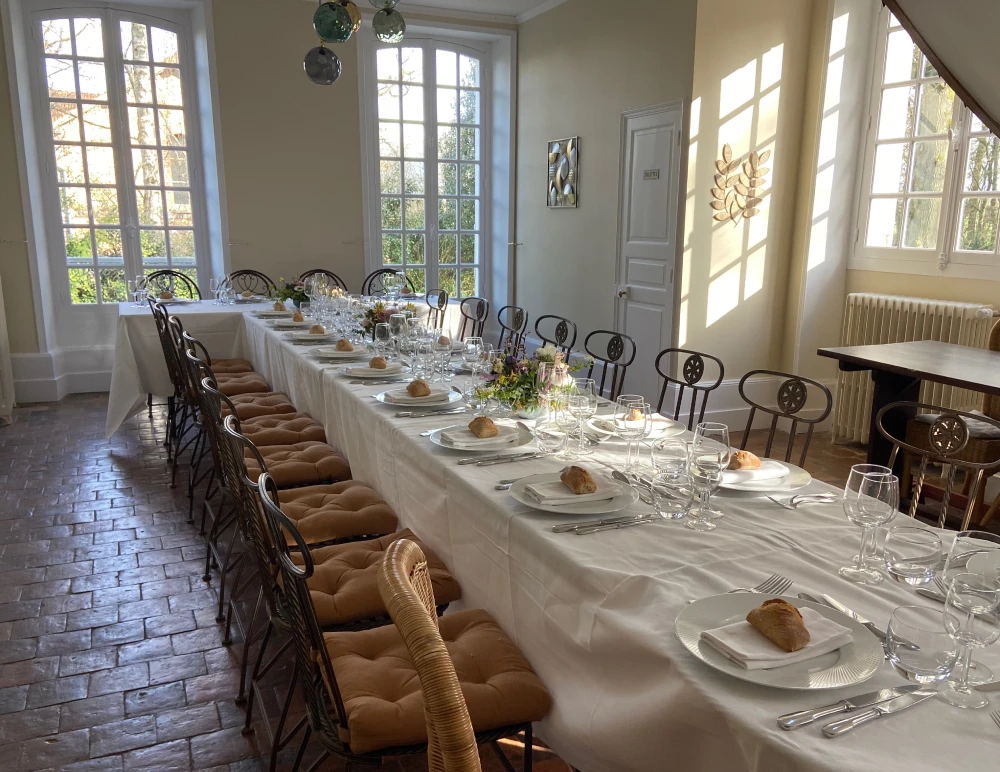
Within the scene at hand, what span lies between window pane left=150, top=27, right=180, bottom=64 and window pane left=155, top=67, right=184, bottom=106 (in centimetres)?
9

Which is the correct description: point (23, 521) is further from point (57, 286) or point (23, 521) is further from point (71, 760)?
point (57, 286)

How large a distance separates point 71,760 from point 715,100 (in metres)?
5.36

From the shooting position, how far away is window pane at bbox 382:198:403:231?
803 cm

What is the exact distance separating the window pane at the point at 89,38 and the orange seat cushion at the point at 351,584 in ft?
21.6

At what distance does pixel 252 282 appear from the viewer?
7.47m

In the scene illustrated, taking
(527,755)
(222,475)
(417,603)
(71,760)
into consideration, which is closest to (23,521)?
(222,475)

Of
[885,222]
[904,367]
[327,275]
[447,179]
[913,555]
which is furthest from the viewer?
[447,179]

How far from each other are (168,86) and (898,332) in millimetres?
6737

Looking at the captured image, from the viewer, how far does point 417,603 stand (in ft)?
3.62

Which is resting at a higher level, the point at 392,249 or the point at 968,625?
the point at 392,249

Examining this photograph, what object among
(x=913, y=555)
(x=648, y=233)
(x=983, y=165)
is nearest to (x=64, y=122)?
(x=648, y=233)

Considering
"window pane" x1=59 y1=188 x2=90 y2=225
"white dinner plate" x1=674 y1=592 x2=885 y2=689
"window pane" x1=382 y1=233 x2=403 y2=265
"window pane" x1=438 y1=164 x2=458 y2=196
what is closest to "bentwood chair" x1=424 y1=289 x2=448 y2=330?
"window pane" x1=382 y1=233 x2=403 y2=265

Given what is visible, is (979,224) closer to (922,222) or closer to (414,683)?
(922,222)

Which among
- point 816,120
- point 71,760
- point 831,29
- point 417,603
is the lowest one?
point 71,760
